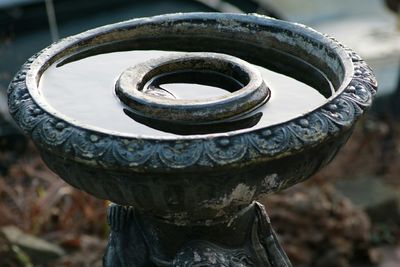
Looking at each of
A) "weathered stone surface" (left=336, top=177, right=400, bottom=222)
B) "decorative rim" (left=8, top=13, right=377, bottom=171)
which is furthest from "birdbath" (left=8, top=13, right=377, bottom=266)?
"weathered stone surface" (left=336, top=177, right=400, bottom=222)

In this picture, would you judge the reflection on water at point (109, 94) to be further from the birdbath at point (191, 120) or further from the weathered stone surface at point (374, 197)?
the weathered stone surface at point (374, 197)

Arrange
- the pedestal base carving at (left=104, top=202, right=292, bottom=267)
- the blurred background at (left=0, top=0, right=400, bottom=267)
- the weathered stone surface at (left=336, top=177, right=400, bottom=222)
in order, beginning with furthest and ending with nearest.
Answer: the weathered stone surface at (left=336, top=177, right=400, bottom=222), the blurred background at (left=0, top=0, right=400, bottom=267), the pedestal base carving at (left=104, top=202, right=292, bottom=267)

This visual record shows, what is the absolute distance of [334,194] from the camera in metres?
4.34

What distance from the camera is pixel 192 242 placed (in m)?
2.39

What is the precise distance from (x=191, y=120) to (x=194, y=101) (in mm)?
53

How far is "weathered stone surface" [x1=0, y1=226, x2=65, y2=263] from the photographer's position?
158 inches

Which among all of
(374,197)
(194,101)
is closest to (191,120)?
(194,101)

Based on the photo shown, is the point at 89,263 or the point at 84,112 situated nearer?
the point at 84,112

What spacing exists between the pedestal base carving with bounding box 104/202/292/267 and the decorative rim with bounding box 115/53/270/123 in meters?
0.38

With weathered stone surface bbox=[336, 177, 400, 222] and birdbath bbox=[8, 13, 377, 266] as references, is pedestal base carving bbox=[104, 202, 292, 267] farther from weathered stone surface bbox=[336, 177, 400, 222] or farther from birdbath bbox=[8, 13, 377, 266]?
weathered stone surface bbox=[336, 177, 400, 222]

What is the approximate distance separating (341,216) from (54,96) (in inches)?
87.6

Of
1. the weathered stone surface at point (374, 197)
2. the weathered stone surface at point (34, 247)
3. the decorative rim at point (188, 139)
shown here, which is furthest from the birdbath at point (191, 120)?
the weathered stone surface at point (374, 197)

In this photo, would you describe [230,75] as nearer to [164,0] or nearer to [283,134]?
[283,134]

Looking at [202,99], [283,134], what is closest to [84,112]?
[202,99]
